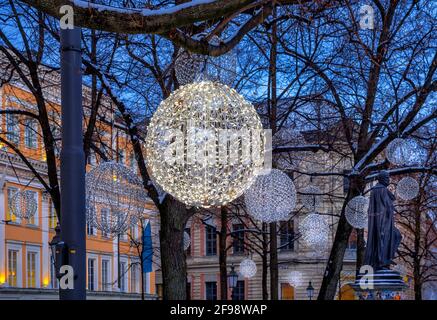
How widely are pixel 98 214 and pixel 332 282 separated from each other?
5536 mm

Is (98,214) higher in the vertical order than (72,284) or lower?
higher

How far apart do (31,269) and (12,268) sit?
1.49m

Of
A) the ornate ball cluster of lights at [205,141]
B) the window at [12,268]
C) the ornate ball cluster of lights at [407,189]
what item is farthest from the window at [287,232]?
the ornate ball cluster of lights at [205,141]

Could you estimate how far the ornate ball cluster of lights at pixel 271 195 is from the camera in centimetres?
1644

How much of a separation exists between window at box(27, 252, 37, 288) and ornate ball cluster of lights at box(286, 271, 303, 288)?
17205 mm

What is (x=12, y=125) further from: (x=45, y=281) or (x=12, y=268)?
(x=45, y=281)

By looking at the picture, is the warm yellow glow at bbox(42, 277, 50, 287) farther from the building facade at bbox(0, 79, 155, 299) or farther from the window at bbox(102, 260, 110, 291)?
the window at bbox(102, 260, 110, 291)

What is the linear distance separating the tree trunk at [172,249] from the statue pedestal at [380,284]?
3.62m

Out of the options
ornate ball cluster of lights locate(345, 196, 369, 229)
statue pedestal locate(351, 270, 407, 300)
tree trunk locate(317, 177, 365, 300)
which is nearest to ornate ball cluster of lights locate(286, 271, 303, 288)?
tree trunk locate(317, 177, 365, 300)

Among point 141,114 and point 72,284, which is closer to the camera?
point 72,284

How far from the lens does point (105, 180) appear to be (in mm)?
14500

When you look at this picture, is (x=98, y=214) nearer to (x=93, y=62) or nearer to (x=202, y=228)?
(x=93, y=62)

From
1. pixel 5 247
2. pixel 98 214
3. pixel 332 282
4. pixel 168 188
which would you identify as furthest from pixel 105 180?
pixel 5 247
